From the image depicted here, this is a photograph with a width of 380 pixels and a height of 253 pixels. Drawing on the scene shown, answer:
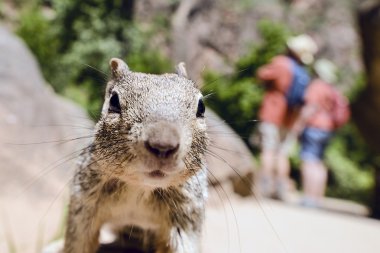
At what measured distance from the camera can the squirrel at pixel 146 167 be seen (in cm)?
210

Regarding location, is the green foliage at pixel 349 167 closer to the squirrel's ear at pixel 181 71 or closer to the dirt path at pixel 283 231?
the dirt path at pixel 283 231

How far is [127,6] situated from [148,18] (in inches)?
39.0

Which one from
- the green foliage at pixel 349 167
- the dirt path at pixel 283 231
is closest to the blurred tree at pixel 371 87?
the green foliage at pixel 349 167

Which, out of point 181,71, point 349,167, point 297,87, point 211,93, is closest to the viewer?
point 181,71

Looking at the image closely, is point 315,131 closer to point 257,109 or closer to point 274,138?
point 274,138

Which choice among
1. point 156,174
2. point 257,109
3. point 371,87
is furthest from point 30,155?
point 257,109

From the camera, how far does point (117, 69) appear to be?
272 centimetres

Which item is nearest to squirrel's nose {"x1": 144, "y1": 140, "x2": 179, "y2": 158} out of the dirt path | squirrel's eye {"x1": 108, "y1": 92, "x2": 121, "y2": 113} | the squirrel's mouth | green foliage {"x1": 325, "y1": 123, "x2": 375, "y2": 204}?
the squirrel's mouth

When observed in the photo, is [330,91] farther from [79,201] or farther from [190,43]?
[190,43]

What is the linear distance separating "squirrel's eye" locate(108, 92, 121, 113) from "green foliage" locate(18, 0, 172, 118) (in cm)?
1153

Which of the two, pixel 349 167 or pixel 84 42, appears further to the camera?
pixel 349 167

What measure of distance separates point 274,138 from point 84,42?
32.1 ft

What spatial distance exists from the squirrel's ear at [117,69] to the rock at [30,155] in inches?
34.6

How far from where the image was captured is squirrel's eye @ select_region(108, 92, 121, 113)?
2.43m
